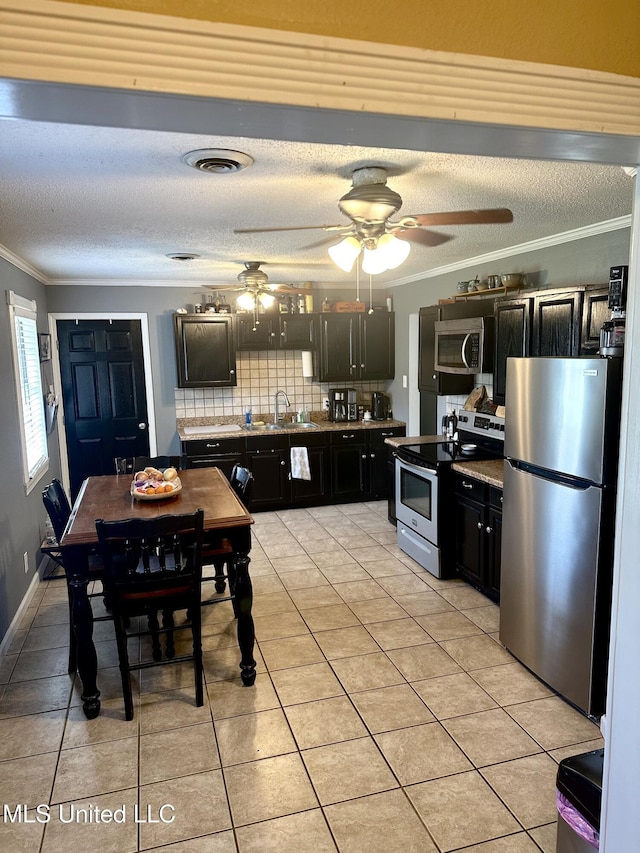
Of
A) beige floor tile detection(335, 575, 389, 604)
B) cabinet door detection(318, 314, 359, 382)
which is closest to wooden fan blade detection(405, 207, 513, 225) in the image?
beige floor tile detection(335, 575, 389, 604)

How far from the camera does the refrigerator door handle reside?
2498mm

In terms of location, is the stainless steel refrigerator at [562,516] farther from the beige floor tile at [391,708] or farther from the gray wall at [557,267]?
the gray wall at [557,267]

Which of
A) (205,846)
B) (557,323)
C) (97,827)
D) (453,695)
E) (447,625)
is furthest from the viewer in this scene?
(447,625)

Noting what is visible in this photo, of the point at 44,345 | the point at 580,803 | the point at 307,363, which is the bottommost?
the point at 580,803

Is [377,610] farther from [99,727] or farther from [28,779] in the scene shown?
[28,779]

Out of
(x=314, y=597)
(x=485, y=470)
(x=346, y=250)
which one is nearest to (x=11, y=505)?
(x=314, y=597)

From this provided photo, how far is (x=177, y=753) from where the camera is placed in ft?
7.89

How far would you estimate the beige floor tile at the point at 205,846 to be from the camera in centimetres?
193

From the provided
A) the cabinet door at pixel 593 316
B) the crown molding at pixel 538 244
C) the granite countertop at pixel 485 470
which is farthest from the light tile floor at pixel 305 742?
the crown molding at pixel 538 244

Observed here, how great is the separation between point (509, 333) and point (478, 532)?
1325mm

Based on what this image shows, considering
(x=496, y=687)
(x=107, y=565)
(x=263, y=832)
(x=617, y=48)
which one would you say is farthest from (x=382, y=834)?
(x=617, y=48)

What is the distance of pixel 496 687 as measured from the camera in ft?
9.33

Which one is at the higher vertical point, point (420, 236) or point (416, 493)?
point (420, 236)

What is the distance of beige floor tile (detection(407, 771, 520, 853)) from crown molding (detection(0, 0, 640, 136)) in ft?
7.23
